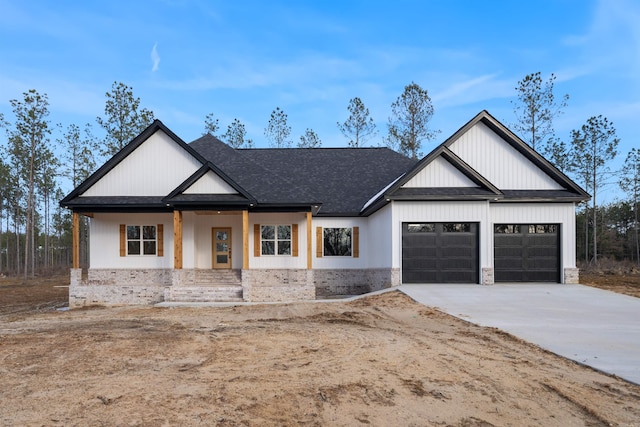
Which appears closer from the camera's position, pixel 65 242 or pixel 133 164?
pixel 133 164

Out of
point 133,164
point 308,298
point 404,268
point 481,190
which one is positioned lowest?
point 308,298

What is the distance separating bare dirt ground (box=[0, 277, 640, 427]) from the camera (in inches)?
176

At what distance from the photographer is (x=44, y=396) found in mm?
5145

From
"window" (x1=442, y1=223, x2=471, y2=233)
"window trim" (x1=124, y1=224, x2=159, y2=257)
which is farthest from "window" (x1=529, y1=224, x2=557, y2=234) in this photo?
"window trim" (x1=124, y1=224, x2=159, y2=257)

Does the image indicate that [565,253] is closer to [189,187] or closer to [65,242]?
[189,187]

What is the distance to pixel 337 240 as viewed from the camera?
62.8 feet

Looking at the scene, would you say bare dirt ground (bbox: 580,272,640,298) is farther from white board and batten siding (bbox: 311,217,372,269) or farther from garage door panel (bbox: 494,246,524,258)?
white board and batten siding (bbox: 311,217,372,269)

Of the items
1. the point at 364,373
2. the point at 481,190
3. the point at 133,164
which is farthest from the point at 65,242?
the point at 364,373

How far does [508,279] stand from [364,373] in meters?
12.5

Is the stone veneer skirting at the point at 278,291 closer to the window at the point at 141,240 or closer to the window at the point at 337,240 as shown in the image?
the window at the point at 337,240

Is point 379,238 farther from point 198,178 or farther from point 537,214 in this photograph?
point 198,178

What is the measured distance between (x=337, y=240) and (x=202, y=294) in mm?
6600

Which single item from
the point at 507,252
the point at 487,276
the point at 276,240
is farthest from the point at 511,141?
the point at 276,240

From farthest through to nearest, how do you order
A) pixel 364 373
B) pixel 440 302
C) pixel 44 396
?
pixel 440 302 < pixel 364 373 < pixel 44 396
